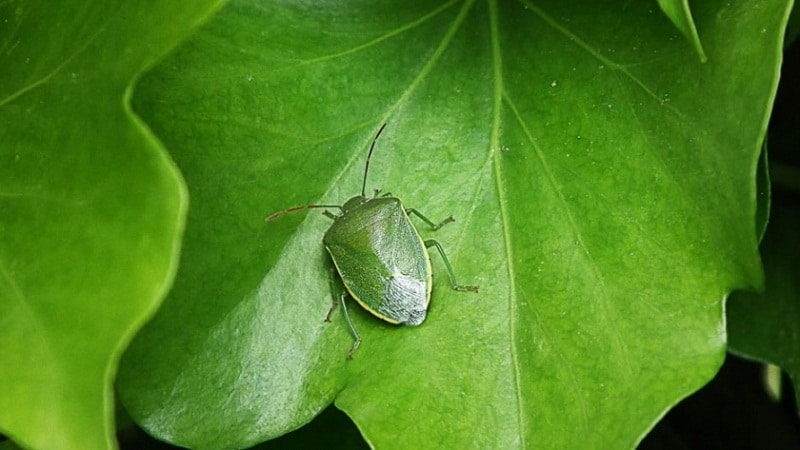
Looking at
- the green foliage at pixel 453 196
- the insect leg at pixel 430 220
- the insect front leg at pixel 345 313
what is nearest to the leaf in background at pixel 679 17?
the green foliage at pixel 453 196

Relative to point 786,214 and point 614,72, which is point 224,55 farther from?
point 786,214

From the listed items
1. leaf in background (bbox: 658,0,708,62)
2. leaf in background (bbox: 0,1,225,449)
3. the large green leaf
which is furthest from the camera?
the large green leaf

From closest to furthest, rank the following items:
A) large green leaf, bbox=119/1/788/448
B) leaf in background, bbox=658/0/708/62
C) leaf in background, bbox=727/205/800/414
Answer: leaf in background, bbox=658/0/708/62, large green leaf, bbox=119/1/788/448, leaf in background, bbox=727/205/800/414

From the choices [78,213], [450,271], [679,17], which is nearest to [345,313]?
[450,271]

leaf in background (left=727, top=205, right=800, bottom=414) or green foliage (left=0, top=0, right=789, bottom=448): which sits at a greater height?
green foliage (left=0, top=0, right=789, bottom=448)

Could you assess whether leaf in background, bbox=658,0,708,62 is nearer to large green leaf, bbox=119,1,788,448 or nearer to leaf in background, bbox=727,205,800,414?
large green leaf, bbox=119,1,788,448

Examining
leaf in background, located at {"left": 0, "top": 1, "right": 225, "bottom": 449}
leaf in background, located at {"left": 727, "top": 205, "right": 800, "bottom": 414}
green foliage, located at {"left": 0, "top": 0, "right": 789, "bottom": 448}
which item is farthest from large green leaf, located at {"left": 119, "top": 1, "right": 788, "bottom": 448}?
leaf in background, located at {"left": 727, "top": 205, "right": 800, "bottom": 414}

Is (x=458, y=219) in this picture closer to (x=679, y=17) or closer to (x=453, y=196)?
(x=453, y=196)

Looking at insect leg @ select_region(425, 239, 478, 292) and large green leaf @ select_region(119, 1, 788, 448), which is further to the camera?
insect leg @ select_region(425, 239, 478, 292)
